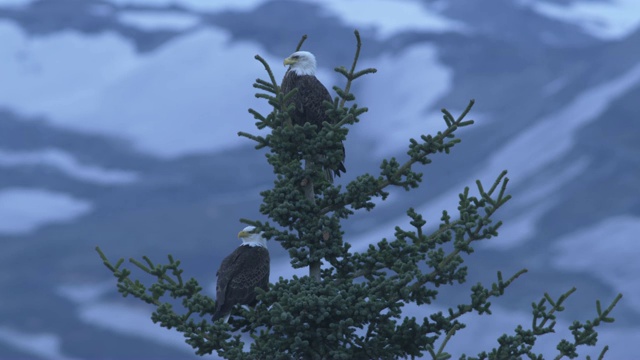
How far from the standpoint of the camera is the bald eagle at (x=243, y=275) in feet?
27.0

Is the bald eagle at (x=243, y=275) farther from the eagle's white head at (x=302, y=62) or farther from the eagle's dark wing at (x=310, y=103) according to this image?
the eagle's white head at (x=302, y=62)

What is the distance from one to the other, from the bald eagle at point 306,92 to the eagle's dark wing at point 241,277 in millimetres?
1207

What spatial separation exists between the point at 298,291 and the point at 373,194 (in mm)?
1173

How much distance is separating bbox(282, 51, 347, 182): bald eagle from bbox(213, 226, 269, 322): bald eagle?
3.86ft

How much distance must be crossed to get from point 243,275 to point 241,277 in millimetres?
30

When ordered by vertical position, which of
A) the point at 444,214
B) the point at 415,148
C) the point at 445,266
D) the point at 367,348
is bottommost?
the point at 367,348

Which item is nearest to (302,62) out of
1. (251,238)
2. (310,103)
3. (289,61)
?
(289,61)

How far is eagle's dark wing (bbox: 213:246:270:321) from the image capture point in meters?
8.23

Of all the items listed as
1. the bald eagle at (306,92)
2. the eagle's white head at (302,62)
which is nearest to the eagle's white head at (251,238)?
the bald eagle at (306,92)

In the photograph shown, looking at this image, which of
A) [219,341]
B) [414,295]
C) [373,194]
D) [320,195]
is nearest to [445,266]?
[414,295]

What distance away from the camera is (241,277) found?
8406mm

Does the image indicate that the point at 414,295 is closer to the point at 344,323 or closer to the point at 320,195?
the point at 344,323

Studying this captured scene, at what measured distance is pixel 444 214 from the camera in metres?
7.61

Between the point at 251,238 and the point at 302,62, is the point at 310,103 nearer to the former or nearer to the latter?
the point at 302,62
